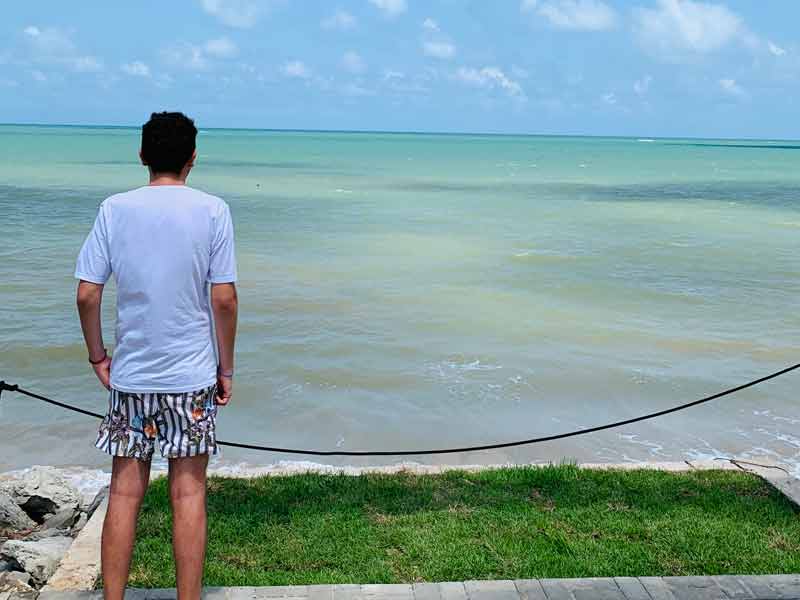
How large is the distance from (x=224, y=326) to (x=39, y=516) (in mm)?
3124

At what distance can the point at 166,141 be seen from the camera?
10.8 ft

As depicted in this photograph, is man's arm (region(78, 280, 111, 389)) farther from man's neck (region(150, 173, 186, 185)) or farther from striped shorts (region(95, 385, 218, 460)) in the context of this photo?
man's neck (region(150, 173, 186, 185))

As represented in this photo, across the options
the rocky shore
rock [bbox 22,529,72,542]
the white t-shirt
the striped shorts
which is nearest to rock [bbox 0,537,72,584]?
the rocky shore

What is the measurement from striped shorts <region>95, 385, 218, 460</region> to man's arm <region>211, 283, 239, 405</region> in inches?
3.2

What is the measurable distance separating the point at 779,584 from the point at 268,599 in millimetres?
2202

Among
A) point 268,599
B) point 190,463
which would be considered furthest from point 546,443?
point 190,463

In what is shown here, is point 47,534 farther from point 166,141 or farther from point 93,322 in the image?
point 166,141

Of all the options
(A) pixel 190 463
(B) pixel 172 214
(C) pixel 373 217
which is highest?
(B) pixel 172 214

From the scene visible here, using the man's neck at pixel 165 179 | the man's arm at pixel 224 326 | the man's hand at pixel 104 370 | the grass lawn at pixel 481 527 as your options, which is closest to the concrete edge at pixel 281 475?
the grass lawn at pixel 481 527

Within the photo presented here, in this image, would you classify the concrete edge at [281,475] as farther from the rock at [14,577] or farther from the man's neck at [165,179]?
the man's neck at [165,179]

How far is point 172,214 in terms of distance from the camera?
323cm

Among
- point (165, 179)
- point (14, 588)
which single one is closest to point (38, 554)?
point (14, 588)

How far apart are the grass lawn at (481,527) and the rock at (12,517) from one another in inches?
34.3

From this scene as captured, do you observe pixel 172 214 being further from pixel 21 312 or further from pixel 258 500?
pixel 21 312
